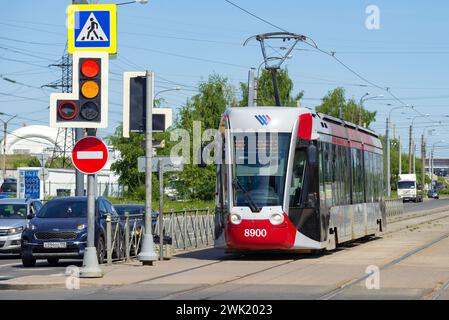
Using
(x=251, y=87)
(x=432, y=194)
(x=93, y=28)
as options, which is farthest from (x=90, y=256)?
(x=432, y=194)

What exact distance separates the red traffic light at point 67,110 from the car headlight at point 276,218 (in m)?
5.94

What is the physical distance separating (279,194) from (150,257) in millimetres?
3265

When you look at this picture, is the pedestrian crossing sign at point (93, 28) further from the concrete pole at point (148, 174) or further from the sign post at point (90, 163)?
the concrete pole at point (148, 174)

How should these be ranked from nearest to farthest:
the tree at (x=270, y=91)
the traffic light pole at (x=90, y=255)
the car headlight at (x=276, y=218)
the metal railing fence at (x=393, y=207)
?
the traffic light pole at (x=90, y=255) → the car headlight at (x=276, y=218) → the metal railing fence at (x=393, y=207) → the tree at (x=270, y=91)

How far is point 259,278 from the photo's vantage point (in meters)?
18.2

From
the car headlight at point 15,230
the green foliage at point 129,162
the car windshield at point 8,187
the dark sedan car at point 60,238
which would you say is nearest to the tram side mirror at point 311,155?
the dark sedan car at point 60,238

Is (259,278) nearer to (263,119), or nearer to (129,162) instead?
(263,119)

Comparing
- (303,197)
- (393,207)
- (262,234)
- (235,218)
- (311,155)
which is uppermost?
(311,155)

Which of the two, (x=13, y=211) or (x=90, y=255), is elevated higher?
(x=13, y=211)

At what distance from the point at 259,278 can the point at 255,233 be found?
4143 millimetres

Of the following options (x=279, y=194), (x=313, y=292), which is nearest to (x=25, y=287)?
(x=313, y=292)

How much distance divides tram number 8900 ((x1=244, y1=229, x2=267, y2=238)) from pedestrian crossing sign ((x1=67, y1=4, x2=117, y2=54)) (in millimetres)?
5871

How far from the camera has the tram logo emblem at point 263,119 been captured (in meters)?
22.9
